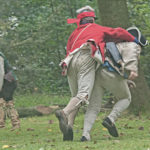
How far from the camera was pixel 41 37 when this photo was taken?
1797 centimetres

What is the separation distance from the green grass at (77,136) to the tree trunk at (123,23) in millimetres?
322

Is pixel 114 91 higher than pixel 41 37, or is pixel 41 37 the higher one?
pixel 114 91

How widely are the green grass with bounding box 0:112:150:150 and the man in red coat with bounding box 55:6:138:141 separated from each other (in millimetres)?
442

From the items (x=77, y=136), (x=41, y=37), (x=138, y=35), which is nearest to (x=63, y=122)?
(x=77, y=136)

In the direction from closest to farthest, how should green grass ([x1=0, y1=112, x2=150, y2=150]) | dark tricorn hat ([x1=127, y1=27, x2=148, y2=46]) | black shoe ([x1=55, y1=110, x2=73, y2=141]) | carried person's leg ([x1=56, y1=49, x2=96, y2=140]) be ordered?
green grass ([x1=0, y1=112, x2=150, y2=150]) → black shoe ([x1=55, y1=110, x2=73, y2=141]) → carried person's leg ([x1=56, y1=49, x2=96, y2=140]) → dark tricorn hat ([x1=127, y1=27, x2=148, y2=46])

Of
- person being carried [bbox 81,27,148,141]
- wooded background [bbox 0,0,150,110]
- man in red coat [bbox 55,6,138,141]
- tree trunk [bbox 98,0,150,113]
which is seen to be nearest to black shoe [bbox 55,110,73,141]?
man in red coat [bbox 55,6,138,141]

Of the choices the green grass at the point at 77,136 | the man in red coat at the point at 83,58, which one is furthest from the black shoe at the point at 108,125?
the man in red coat at the point at 83,58

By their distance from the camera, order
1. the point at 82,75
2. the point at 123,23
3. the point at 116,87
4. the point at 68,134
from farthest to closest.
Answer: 1. the point at 123,23
2. the point at 116,87
3. the point at 82,75
4. the point at 68,134

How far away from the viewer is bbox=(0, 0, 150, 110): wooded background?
16.9 meters

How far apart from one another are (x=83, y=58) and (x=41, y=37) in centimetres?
1064

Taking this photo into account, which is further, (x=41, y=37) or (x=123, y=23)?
(x=41, y=37)

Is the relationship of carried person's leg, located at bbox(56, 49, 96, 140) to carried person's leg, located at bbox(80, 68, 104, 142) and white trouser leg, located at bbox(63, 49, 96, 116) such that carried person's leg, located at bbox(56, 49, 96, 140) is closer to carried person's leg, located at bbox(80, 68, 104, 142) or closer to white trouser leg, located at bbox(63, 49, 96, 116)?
white trouser leg, located at bbox(63, 49, 96, 116)

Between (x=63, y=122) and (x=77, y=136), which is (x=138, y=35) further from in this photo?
(x=77, y=136)

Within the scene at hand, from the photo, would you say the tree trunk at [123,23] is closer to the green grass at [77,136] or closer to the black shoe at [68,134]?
the green grass at [77,136]
